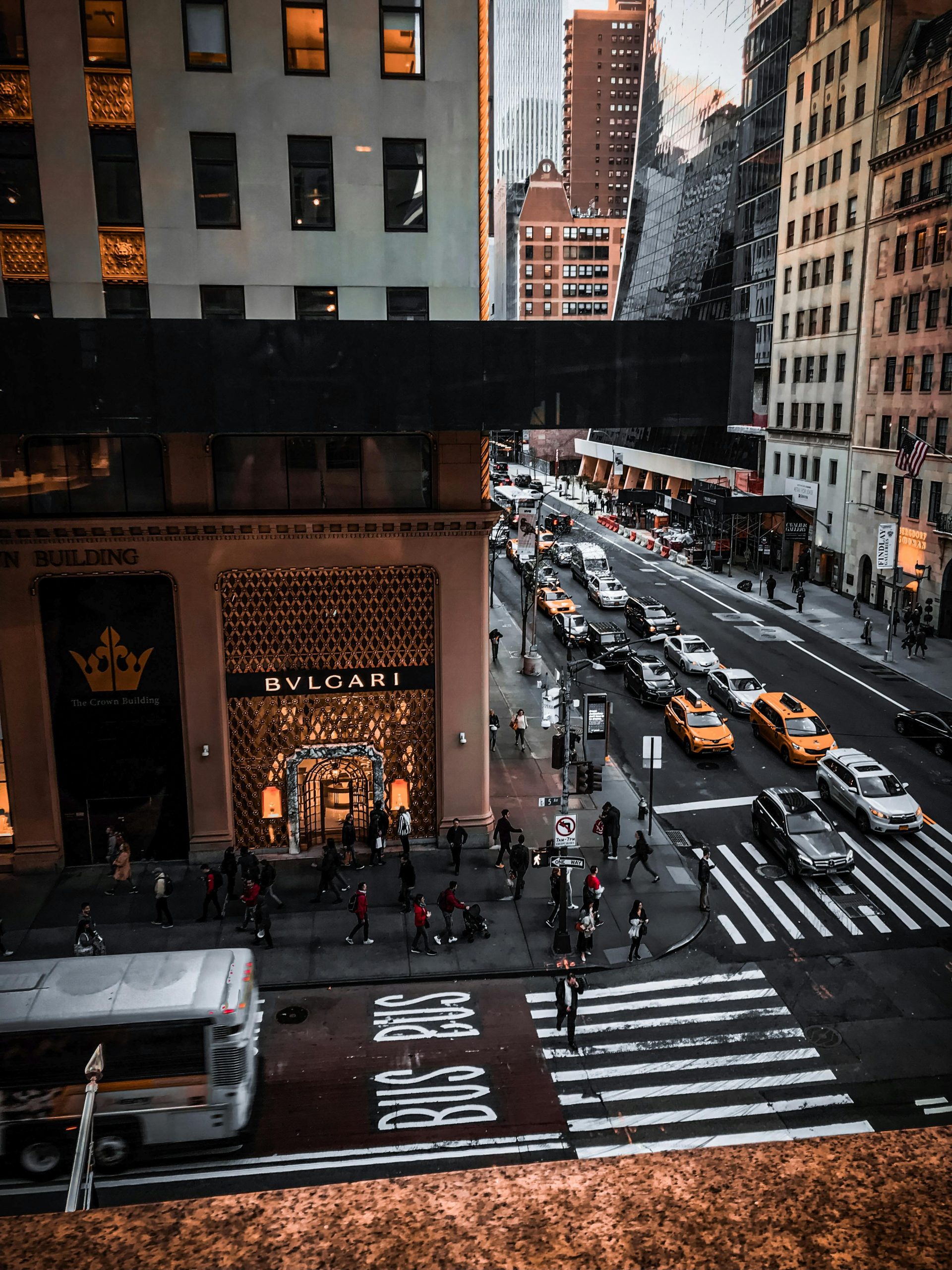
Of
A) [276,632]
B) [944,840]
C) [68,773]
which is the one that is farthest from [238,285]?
[944,840]

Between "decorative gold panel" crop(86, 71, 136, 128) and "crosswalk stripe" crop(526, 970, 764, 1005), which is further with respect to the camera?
"decorative gold panel" crop(86, 71, 136, 128)

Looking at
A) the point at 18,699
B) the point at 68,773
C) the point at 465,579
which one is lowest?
the point at 68,773

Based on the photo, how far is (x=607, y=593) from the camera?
57.2 meters

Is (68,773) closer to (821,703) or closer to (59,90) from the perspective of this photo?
(59,90)

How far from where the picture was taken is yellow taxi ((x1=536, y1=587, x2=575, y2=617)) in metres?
51.6

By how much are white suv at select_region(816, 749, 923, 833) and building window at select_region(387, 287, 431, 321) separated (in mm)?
17822

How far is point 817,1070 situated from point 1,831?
67.2 feet

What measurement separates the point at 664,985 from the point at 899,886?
26.0 ft

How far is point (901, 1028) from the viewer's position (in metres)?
18.2

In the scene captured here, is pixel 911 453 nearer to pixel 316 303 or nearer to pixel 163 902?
pixel 316 303

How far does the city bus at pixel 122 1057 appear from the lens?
1389cm

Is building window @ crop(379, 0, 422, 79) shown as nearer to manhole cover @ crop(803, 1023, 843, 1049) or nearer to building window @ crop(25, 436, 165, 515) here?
building window @ crop(25, 436, 165, 515)

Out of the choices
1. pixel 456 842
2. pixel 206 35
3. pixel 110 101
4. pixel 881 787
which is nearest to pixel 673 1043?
pixel 456 842

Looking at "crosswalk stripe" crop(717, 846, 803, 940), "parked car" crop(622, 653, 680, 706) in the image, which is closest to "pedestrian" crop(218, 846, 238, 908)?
"crosswalk stripe" crop(717, 846, 803, 940)
